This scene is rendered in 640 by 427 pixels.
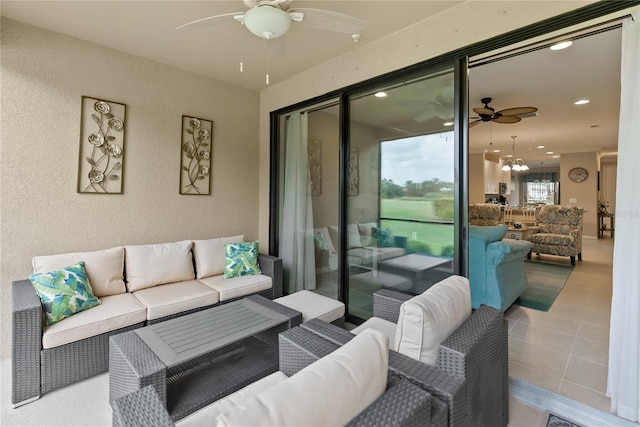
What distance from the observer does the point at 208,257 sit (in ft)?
10.9

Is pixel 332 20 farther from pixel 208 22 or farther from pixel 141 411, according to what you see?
pixel 141 411

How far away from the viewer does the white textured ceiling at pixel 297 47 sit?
2338 mm

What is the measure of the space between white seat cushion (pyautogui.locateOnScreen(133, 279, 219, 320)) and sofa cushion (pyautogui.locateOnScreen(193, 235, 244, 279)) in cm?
26

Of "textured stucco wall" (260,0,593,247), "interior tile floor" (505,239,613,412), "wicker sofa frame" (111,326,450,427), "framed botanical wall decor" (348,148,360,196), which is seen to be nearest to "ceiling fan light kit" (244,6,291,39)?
"textured stucco wall" (260,0,593,247)

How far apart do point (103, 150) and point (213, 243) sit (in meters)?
1.43

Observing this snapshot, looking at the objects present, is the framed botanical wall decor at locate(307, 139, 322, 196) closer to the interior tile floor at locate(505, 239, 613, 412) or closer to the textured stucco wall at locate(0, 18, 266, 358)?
the textured stucco wall at locate(0, 18, 266, 358)

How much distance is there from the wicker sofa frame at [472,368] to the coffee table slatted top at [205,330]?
579 mm

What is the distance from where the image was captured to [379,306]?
2.24 meters

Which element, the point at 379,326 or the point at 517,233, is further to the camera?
the point at 517,233

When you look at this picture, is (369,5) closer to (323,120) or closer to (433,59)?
(433,59)

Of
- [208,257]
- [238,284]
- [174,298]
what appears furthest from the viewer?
[208,257]

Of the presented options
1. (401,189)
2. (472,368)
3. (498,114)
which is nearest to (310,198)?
(401,189)

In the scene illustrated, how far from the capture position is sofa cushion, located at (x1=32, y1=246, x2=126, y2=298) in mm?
2465

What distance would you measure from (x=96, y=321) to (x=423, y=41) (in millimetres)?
3400
